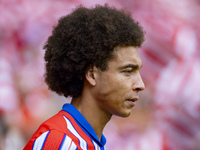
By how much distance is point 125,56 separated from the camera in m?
2.66

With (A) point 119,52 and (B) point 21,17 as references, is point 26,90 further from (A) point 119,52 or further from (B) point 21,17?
(A) point 119,52

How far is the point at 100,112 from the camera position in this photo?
8.80 ft

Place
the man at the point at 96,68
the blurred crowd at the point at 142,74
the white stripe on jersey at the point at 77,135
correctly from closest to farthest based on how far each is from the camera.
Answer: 1. the white stripe on jersey at the point at 77,135
2. the man at the point at 96,68
3. the blurred crowd at the point at 142,74

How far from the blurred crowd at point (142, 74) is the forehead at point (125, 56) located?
2440mm

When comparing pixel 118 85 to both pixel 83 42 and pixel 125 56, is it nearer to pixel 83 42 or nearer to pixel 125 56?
pixel 125 56

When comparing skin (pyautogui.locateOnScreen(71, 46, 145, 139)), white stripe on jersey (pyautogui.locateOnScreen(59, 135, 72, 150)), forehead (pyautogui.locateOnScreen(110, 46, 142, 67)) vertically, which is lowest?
white stripe on jersey (pyautogui.locateOnScreen(59, 135, 72, 150))

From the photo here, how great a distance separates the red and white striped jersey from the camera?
2.30 metres

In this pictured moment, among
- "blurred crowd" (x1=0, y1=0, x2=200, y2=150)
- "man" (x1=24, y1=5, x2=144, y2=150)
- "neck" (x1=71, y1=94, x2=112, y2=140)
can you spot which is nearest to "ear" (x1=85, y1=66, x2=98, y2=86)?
"man" (x1=24, y1=5, x2=144, y2=150)

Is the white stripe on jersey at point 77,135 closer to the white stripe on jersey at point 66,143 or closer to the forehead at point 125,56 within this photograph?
the white stripe on jersey at point 66,143

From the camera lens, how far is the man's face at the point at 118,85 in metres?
2.62

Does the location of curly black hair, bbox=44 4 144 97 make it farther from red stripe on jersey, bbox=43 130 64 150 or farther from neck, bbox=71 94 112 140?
red stripe on jersey, bbox=43 130 64 150

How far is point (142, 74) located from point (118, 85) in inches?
109

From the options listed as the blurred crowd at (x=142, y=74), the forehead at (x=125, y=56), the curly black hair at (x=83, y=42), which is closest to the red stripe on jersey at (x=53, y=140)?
the curly black hair at (x=83, y=42)

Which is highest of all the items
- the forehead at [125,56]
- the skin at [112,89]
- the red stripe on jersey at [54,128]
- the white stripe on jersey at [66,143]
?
the forehead at [125,56]
